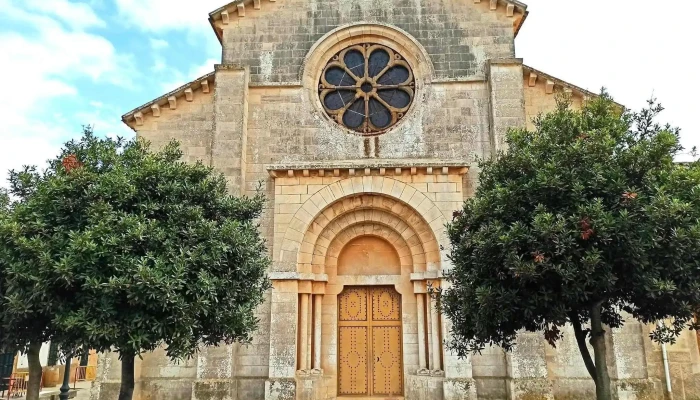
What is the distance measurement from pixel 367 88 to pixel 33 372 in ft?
37.6

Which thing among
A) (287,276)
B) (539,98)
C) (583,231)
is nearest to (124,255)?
(287,276)

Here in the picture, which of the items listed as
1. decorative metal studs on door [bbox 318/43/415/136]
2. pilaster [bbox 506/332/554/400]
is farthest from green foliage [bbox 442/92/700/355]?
decorative metal studs on door [bbox 318/43/415/136]

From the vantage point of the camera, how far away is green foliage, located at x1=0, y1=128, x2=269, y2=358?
29.5ft

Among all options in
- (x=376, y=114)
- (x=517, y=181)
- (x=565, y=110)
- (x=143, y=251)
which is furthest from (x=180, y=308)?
(x=376, y=114)

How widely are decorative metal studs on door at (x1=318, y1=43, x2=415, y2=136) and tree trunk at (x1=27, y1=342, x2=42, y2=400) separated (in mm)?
9858

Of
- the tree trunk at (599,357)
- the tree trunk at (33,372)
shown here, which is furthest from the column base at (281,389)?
the tree trunk at (599,357)

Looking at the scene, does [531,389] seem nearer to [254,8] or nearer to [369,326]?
[369,326]

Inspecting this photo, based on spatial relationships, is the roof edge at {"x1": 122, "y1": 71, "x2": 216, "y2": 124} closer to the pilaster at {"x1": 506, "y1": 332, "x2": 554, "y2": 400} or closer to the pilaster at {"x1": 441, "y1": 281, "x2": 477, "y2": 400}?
the pilaster at {"x1": 441, "y1": 281, "x2": 477, "y2": 400}

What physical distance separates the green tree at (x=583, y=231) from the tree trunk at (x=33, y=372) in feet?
27.1

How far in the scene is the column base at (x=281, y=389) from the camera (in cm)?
1465

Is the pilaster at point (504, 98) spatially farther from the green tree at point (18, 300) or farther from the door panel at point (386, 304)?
the green tree at point (18, 300)

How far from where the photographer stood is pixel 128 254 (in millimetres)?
9203

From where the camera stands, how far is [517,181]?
384 inches

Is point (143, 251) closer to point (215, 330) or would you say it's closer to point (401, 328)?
point (215, 330)
